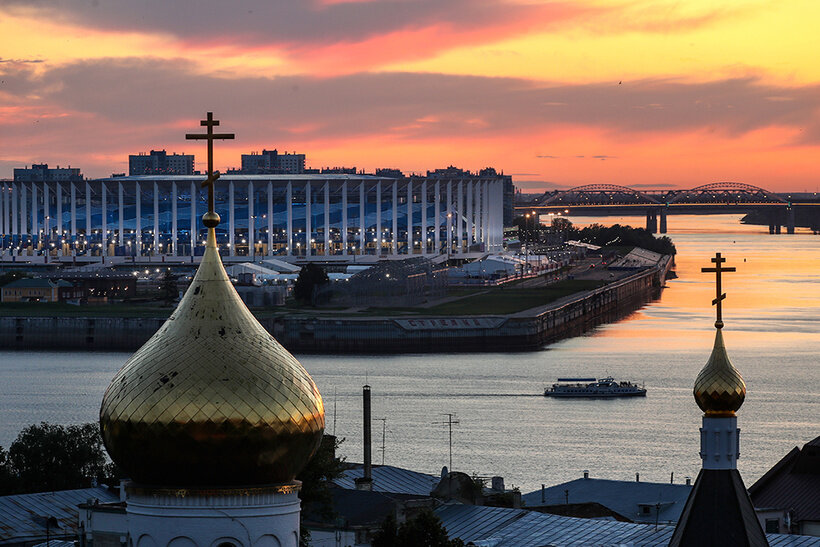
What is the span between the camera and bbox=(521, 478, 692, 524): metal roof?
22.0m

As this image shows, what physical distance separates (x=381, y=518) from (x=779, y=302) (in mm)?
55612

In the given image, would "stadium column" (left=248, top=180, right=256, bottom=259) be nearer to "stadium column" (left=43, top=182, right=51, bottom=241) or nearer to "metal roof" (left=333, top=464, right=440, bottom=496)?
"stadium column" (left=43, top=182, right=51, bottom=241)

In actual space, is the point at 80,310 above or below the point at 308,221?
below

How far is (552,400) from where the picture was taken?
4009 centimetres

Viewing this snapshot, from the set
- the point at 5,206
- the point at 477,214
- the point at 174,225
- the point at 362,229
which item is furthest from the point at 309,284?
the point at 477,214

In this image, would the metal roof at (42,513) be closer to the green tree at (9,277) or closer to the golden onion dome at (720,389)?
the golden onion dome at (720,389)

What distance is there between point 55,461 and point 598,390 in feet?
62.8

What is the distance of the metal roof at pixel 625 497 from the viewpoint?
2197 centimetres

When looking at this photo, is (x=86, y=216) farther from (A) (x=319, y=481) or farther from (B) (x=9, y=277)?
(A) (x=319, y=481)

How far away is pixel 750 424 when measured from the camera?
Result: 3397cm

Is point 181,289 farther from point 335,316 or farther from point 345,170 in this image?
point 345,170

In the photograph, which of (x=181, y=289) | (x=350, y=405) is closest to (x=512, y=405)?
(x=350, y=405)

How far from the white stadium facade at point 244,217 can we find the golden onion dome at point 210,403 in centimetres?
7670

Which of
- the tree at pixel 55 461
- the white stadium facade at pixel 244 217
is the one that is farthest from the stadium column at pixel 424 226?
the tree at pixel 55 461
